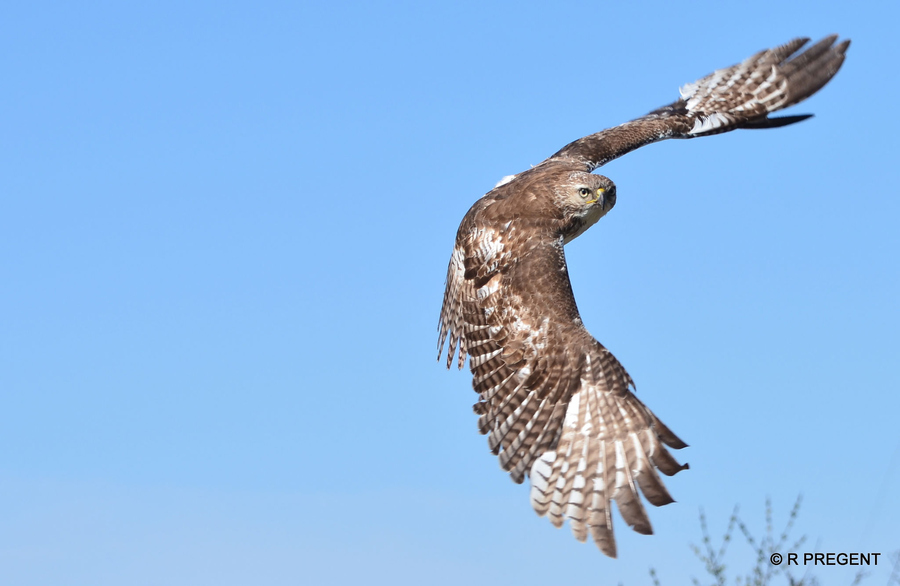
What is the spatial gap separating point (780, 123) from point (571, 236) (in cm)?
457

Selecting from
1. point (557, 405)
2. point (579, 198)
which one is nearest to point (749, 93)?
point (579, 198)

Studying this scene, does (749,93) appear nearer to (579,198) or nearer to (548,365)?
(579,198)

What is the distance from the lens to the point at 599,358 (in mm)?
9234

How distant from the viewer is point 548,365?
9.34m

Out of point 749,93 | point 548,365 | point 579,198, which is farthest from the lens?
point 749,93

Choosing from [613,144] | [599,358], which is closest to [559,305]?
[599,358]

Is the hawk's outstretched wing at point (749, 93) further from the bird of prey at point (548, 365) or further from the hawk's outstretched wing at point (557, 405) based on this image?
the hawk's outstretched wing at point (557, 405)

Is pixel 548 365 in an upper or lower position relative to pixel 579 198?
lower

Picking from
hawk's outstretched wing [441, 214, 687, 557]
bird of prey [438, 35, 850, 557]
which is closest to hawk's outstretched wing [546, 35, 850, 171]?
bird of prey [438, 35, 850, 557]

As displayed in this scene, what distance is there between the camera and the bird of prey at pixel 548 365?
8.78 metres

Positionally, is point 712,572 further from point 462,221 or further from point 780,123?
point 780,123

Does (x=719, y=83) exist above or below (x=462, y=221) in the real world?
above

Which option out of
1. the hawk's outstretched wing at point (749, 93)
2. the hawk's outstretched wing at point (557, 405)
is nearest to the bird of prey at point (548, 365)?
the hawk's outstretched wing at point (557, 405)

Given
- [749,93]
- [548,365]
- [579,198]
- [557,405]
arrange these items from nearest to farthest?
[557,405] < [548,365] < [579,198] < [749,93]
